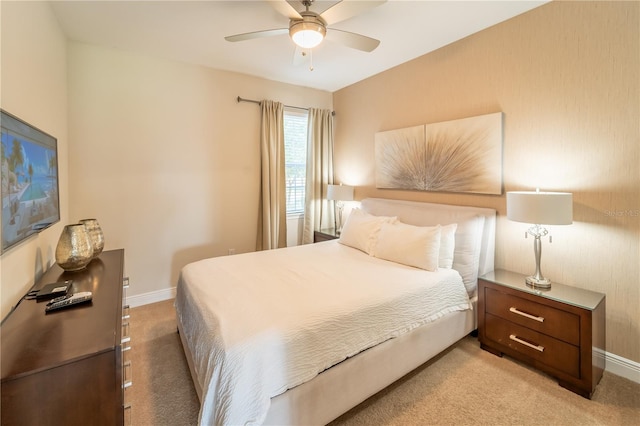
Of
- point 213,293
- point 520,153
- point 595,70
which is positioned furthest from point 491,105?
point 213,293

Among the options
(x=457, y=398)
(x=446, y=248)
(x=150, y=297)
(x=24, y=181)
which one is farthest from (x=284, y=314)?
(x=150, y=297)

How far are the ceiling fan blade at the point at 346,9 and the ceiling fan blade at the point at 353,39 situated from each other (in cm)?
11

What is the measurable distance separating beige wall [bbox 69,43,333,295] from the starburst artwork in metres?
1.74

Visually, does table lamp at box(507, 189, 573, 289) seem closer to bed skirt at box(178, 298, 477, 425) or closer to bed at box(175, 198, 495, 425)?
bed at box(175, 198, 495, 425)

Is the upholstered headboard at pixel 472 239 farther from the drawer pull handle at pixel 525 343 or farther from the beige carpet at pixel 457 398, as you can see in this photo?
the beige carpet at pixel 457 398

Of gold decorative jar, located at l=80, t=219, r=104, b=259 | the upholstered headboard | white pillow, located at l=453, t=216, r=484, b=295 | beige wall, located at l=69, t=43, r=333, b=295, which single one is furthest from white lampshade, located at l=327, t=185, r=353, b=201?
gold decorative jar, located at l=80, t=219, r=104, b=259

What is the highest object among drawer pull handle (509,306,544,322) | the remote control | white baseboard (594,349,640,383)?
the remote control

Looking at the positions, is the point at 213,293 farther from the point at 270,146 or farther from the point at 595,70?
the point at 595,70

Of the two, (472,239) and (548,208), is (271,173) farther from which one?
(548,208)

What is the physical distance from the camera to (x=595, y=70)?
204 cm

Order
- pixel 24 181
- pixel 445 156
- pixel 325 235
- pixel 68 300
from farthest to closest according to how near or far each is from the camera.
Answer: pixel 325 235 < pixel 445 156 < pixel 24 181 < pixel 68 300

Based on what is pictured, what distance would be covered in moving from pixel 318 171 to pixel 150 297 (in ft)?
8.83

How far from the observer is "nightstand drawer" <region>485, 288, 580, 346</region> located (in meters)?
1.92

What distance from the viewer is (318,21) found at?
1978mm
